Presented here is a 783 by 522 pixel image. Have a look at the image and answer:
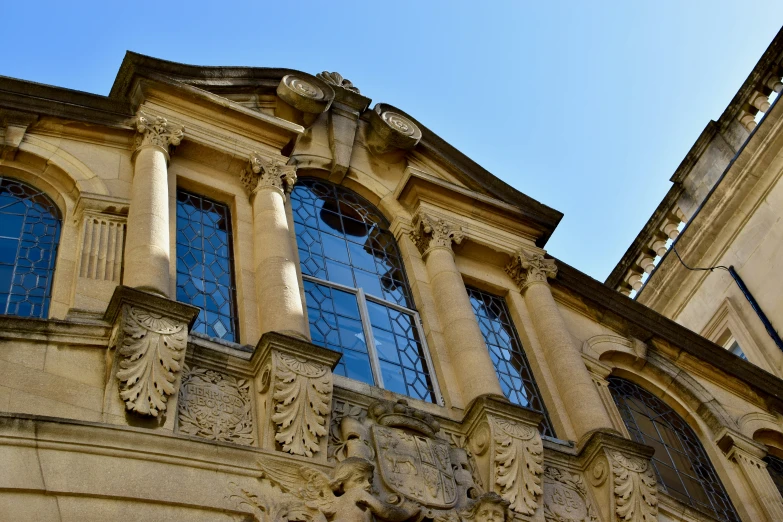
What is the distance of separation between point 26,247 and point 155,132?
2.13 meters

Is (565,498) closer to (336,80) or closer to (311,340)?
(311,340)

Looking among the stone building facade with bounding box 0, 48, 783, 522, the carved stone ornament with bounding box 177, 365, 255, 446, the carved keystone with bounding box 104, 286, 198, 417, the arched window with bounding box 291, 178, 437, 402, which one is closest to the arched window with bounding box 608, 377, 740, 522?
the stone building facade with bounding box 0, 48, 783, 522

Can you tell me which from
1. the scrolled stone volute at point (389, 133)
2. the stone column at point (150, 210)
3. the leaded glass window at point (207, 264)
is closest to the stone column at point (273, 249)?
the leaded glass window at point (207, 264)

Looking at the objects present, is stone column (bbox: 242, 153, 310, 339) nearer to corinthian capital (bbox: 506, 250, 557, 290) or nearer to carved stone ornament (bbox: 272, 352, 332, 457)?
carved stone ornament (bbox: 272, 352, 332, 457)

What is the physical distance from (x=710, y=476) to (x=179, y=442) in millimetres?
7981

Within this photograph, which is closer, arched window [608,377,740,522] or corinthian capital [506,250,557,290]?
arched window [608,377,740,522]

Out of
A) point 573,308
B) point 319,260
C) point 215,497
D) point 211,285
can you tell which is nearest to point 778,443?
point 573,308

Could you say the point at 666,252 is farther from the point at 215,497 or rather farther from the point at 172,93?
the point at 215,497

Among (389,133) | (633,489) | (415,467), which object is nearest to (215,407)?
(415,467)

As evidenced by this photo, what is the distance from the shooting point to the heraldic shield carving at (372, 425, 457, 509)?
9.71m

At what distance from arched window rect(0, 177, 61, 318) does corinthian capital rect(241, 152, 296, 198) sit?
2.25 m

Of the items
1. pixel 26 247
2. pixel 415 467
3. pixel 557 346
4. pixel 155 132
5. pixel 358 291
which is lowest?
pixel 415 467

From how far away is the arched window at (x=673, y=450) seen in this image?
13492 mm

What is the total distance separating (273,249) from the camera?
11484 mm
